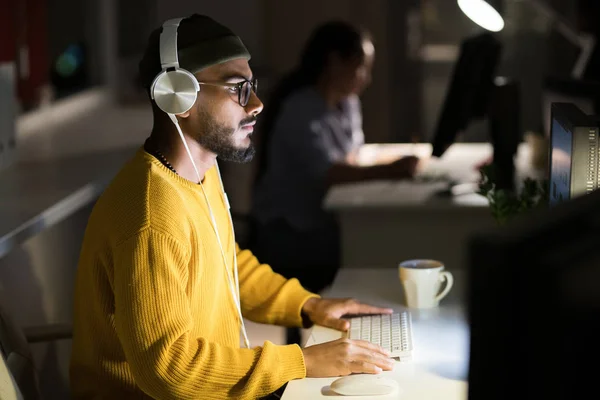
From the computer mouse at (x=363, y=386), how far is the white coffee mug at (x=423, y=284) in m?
0.45

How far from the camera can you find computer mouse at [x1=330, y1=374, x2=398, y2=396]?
1.33 meters

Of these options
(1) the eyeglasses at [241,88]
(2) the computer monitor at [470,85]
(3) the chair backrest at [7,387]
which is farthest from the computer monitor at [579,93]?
(3) the chair backrest at [7,387]

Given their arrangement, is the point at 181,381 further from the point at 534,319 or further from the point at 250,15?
the point at 250,15

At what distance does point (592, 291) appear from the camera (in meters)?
0.49

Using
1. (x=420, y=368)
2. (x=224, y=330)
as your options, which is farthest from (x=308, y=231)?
(x=420, y=368)

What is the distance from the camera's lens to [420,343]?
1.59 m

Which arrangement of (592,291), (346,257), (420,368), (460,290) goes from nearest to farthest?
(592,291) → (420,368) → (460,290) → (346,257)

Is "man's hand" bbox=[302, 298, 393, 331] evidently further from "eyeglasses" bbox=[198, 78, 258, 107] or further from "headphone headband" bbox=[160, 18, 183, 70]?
"headphone headband" bbox=[160, 18, 183, 70]

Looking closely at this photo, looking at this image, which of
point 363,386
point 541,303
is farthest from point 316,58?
point 541,303

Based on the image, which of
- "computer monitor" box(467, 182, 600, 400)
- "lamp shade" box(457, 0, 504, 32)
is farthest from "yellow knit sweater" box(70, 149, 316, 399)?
"lamp shade" box(457, 0, 504, 32)

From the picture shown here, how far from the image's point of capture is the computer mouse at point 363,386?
133cm

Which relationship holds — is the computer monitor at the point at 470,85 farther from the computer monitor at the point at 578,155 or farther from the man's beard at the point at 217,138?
the man's beard at the point at 217,138

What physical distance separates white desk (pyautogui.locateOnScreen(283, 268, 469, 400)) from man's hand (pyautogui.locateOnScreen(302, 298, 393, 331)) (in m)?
0.02

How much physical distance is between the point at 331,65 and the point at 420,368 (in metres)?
2.01
